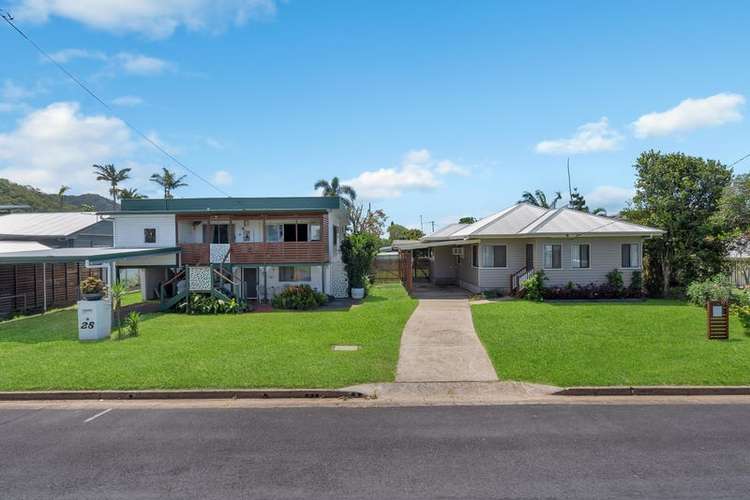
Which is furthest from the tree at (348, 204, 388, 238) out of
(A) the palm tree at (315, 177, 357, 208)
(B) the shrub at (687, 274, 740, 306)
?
(B) the shrub at (687, 274, 740, 306)

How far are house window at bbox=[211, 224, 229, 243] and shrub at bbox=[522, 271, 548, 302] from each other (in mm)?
15032

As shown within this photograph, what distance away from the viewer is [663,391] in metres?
8.75

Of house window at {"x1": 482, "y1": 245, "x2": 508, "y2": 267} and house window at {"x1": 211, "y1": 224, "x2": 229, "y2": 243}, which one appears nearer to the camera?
house window at {"x1": 482, "y1": 245, "x2": 508, "y2": 267}

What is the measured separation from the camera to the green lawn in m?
9.40

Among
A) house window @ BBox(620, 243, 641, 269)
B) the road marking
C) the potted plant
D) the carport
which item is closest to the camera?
the road marking

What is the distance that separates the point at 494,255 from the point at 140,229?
17482 mm

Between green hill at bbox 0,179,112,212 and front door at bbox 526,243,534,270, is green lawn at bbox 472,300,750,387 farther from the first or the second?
green hill at bbox 0,179,112,212

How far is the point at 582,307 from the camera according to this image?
709 inches

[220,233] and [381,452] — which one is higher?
[220,233]

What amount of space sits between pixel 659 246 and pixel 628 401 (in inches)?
671

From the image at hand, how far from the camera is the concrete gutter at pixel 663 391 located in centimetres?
873

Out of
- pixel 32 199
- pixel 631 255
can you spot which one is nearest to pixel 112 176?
pixel 32 199

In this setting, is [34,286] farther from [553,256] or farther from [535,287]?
[553,256]

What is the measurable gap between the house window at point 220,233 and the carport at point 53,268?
100 inches
